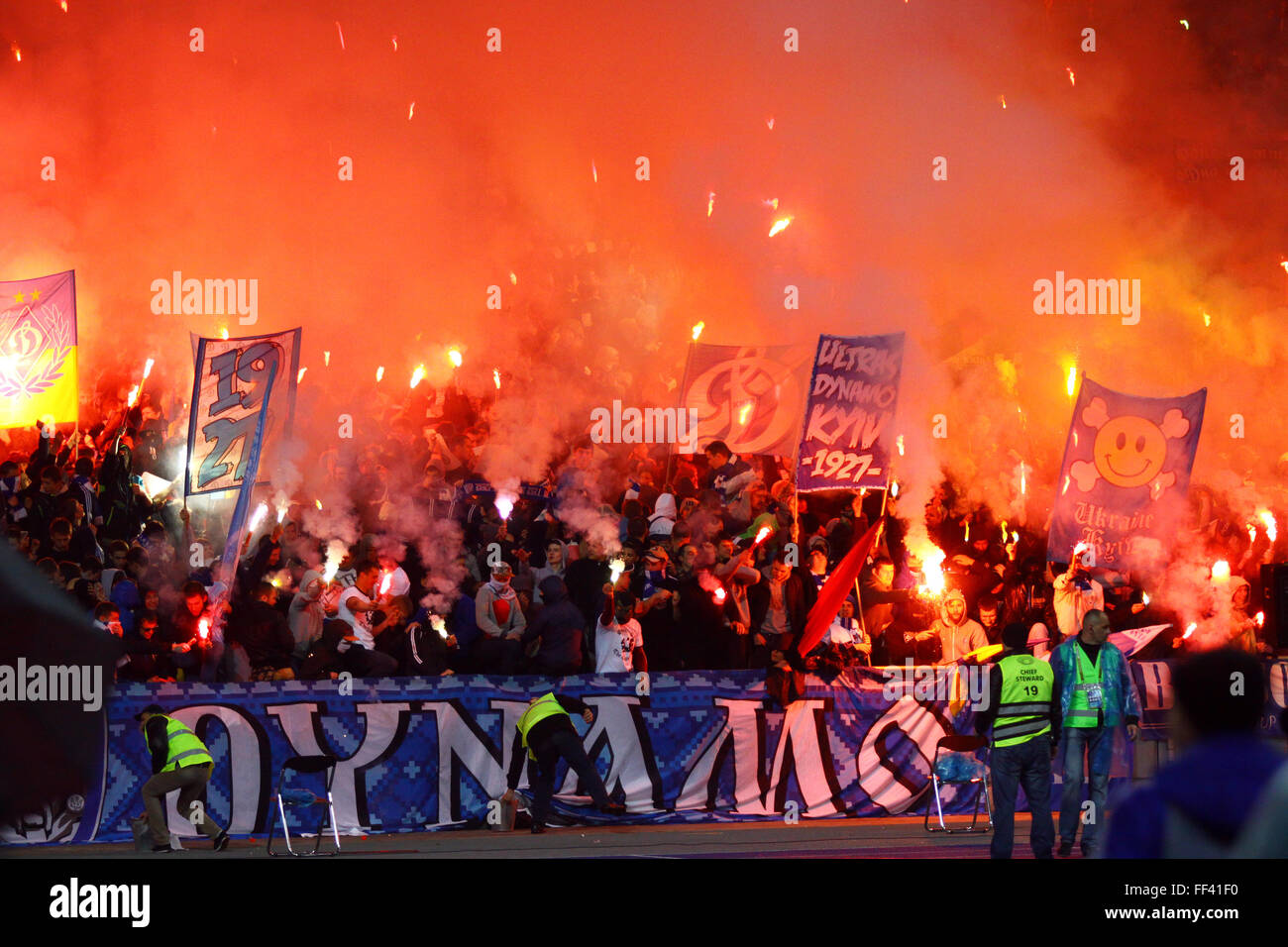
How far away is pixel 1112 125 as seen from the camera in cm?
1861

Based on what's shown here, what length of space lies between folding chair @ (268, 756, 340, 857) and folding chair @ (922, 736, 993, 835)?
417 cm

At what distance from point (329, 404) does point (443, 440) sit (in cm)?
351

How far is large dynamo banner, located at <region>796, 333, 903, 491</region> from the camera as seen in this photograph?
12.9m

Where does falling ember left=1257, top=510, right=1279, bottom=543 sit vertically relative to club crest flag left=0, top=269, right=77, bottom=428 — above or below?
below

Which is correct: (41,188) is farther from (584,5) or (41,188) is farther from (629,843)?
(629,843)

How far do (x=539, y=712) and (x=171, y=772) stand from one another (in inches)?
102

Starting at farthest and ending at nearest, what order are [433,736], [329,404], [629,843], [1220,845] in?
1. [329,404]
2. [433,736]
3. [629,843]
4. [1220,845]

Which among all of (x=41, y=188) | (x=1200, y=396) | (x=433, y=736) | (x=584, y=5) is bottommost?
(x=433, y=736)

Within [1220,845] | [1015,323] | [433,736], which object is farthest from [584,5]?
[1220,845]

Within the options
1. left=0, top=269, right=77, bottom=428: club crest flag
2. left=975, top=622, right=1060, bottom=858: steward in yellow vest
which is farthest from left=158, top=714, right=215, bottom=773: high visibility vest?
left=975, top=622, right=1060, bottom=858: steward in yellow vest

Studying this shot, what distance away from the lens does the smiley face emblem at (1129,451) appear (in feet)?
42.5

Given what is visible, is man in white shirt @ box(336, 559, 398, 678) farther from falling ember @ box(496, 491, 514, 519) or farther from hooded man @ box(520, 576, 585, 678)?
falling ember @ box(496, 491, 514, 519)

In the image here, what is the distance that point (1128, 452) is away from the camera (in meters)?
13.0

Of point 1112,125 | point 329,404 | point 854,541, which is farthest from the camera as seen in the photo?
point 1112,125
